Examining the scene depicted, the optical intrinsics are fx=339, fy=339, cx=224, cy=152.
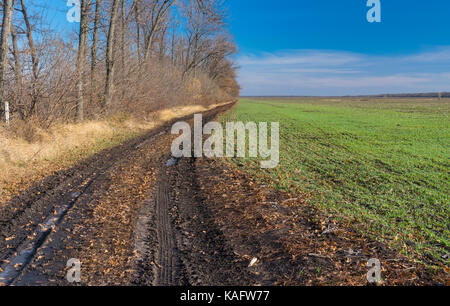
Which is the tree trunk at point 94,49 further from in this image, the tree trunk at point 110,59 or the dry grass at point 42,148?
the dry grass at point 42,148

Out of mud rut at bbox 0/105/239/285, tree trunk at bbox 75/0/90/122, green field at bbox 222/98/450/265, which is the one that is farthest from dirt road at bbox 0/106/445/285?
tree trunk at bbox 75/0/90/122

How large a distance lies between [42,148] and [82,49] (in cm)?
639

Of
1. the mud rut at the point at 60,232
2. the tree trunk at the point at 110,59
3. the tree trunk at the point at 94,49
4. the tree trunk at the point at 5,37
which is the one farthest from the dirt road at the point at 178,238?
the tree trunk at the point at 110,59

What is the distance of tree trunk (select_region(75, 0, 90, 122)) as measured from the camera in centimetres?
1452

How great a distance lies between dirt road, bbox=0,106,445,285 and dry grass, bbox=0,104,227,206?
2.56 feet

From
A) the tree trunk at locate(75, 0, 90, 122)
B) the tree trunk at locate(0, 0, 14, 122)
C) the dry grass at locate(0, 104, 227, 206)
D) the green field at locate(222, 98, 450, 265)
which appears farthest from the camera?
the tree trunk at locate(75, 0, 90, 122)

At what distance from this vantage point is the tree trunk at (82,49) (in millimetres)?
14523

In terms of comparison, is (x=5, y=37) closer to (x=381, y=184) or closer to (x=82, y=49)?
(x=82, y=49)

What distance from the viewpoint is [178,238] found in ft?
17.2

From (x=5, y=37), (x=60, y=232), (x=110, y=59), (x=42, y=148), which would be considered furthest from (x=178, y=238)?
(x=110, y=59)

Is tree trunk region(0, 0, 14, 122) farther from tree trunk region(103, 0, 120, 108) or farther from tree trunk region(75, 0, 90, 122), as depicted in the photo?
tree trunk region(103, 0, 120, 108)

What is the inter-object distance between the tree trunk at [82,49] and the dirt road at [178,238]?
766 centimetres

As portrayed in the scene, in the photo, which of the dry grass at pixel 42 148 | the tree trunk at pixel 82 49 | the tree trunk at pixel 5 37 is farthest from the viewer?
the tree trunk at pixel 82 49
